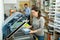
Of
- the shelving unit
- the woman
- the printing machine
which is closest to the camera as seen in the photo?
the printing machine

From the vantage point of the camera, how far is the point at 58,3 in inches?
132

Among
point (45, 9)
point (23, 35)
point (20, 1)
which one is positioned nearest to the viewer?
point (23, 35)

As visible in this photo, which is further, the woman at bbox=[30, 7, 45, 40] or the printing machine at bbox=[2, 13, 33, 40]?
the woman at bbox=[30, 7, 45, 40]

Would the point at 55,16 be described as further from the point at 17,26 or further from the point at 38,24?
the point at 17,26

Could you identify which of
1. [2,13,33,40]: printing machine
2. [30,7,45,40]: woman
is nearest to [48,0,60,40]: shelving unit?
[30,7,45,40]: woman

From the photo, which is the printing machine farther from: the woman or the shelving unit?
the shelving unit

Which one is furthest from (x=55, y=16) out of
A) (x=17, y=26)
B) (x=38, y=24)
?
(x=17, y=26)

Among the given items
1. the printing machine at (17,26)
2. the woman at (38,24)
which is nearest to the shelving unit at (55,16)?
the woman at (38,24)

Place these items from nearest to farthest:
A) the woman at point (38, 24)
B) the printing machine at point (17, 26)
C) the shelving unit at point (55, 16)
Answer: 1. the printing machine at point (17, 26)
2. the woman at point (38, 24)
3. the shelving unit at point (55, 16)

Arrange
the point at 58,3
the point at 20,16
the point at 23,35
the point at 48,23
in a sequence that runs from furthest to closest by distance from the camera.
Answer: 1. the point at 48,23
2. the point at 58,3
3. the point at 23,35
4. the point at 20,16

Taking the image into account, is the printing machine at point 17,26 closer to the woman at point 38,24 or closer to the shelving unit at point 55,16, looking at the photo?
the woman at point 38,24

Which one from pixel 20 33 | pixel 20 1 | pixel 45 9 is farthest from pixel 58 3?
pixel 20 1

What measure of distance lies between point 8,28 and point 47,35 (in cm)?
196

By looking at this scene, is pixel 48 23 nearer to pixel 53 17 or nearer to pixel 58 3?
pixel 53 17
